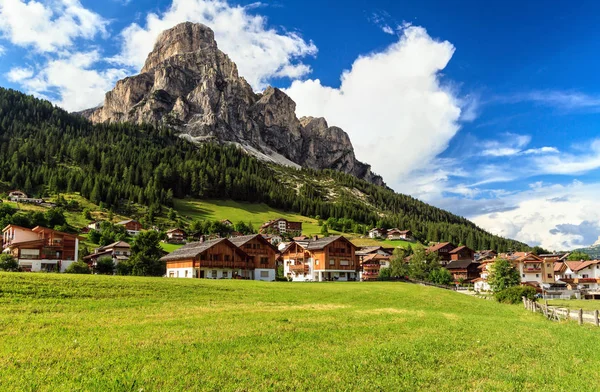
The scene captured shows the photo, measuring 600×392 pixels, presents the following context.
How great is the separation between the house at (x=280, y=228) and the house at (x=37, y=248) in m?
98.0

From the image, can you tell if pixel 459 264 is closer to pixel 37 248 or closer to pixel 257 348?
pixel 37 248

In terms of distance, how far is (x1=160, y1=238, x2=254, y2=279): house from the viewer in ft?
266

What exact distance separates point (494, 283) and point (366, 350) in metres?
74.5

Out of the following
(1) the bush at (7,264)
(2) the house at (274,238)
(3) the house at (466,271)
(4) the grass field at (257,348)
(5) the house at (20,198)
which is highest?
(5) the house at (20,198)

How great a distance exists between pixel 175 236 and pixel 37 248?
55237 millimetres

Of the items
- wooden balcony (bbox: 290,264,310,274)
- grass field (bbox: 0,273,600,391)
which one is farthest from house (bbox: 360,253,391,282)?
grass field (bbox: 0,273,600,391)

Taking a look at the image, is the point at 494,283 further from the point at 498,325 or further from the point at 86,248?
the point at 86,248

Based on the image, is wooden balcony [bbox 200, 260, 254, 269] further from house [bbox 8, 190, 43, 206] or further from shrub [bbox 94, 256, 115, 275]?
house [bbox 8, 190, 43, 206]

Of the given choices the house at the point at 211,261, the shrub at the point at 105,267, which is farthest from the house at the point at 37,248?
the house at the point at 211,261

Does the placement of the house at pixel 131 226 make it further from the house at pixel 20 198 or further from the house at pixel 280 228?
Answer: the house at pixel 280 228

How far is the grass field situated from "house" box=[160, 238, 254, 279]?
46.0 m

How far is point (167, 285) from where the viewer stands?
43438 mm

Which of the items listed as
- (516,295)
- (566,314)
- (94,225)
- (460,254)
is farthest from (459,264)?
(94,225)

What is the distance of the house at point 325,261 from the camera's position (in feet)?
329
